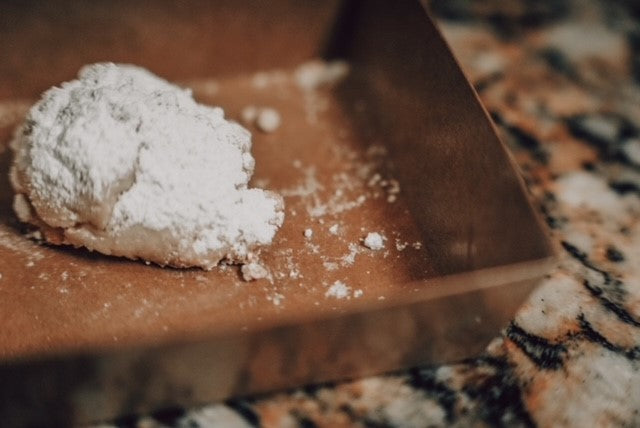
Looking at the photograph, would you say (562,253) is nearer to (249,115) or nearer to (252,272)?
(252,272)

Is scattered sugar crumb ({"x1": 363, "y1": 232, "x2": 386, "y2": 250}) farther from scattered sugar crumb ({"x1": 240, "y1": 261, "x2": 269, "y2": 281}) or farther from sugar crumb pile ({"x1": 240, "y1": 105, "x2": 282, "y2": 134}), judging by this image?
sugar crumb pile ({"x1": 240, "y1": 105, "x2": 282, "y2": 134})

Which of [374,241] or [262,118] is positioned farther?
[262,118]

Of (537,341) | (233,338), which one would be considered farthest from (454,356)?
(233,338)

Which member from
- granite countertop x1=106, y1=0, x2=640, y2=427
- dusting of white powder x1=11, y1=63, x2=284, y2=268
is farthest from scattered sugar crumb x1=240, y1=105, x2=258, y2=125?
granite countertop x1=106, y1=0, x2=640, y2=427

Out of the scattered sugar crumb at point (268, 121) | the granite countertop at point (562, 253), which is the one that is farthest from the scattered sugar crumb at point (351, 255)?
the scattered sugar crumb at point (268, 121)

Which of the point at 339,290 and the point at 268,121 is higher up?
the point at 268,121

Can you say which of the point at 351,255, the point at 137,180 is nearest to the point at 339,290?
the point at 351,255

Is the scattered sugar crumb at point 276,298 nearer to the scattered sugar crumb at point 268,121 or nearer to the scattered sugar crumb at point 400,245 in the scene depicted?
the scattered sugar crumb at point 400,245
